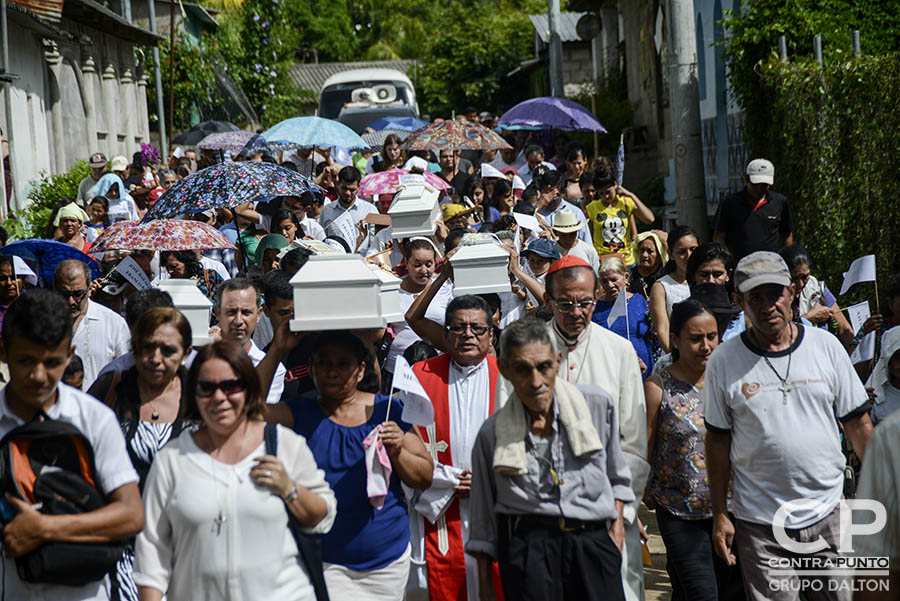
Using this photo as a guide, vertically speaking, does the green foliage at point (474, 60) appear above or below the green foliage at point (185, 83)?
above

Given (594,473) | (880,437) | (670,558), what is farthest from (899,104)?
(880,437)

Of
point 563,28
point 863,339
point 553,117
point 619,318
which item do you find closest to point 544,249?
point 619,318

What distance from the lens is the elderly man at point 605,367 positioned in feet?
17.9

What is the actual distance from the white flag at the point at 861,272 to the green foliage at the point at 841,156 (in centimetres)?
151

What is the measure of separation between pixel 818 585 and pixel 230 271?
677cm

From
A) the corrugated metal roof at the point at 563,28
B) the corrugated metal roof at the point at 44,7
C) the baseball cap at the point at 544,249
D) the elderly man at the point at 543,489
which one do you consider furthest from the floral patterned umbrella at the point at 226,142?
the corrugated metal roof at the point at 563,28


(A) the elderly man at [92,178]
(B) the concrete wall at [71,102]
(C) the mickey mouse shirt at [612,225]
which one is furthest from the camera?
(B) the concrete wall at [71,102]

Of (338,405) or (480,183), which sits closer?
(338,405)

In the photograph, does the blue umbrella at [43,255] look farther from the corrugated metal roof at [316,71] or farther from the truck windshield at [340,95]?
the corrugated metal roof at [316,71]

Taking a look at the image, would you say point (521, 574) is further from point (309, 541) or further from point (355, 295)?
point (355, 295)

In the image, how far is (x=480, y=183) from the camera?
1252cm

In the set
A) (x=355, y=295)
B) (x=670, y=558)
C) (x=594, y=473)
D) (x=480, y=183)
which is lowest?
(x=670, y=558)

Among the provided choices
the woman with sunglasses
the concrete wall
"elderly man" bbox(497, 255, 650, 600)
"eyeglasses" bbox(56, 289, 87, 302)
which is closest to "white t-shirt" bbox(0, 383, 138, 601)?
the woman with sunglasses

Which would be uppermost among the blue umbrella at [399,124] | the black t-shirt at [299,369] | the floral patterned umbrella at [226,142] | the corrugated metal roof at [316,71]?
the corrugated metal roof at [316,71]
